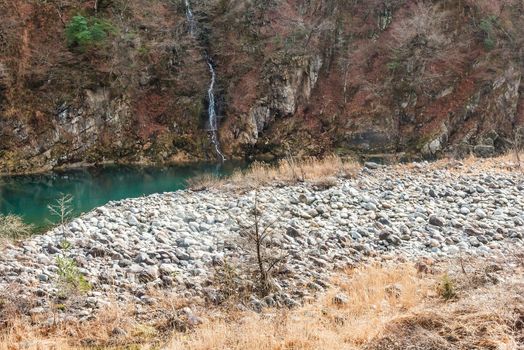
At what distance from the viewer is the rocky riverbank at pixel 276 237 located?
693cm

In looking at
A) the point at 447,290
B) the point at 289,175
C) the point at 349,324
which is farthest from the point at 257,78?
the point at 349,324

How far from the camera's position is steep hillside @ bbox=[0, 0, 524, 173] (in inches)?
1238

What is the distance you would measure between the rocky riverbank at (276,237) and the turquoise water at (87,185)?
5702 mm

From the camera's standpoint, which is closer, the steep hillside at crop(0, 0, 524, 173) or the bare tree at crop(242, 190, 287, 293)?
the bare tree at crop(242, 190, 287, 293)

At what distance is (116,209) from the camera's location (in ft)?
45.0

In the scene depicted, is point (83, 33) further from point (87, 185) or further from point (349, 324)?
point (349, 324)

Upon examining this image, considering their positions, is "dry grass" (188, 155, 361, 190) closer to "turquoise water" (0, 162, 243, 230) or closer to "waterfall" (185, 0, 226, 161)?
"turquoise water" (0, 162, 243, 230)

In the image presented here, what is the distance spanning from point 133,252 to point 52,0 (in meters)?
32.0

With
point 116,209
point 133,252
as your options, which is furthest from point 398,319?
point 116,209

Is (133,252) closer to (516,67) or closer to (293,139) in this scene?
(293,139)

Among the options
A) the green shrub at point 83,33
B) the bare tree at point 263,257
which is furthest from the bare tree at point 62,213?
the green shrub at point 83,33

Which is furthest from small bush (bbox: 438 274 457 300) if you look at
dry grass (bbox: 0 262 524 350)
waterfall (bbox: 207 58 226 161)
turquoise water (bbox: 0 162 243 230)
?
waterfall (bbox: 207 58 226 161)

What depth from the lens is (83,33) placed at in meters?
31.5

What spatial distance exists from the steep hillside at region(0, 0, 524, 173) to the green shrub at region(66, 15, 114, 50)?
0.10 meters
